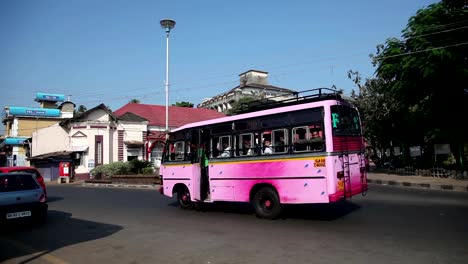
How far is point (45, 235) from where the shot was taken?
9547 mm

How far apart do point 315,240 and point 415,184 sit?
1623cm

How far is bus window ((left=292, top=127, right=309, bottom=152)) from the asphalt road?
6.47 feet

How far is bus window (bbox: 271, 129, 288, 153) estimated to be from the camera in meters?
10.4

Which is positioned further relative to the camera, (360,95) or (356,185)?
(360,95)

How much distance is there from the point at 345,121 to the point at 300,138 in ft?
4.31

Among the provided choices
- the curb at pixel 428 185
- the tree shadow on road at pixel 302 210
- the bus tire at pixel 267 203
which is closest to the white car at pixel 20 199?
the tree shadow on road at pixel 302 210

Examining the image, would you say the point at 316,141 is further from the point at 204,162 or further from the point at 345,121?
the point at 204,162

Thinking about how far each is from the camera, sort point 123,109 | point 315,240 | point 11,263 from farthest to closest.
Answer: point 123,109, point 315,240, point 11,263

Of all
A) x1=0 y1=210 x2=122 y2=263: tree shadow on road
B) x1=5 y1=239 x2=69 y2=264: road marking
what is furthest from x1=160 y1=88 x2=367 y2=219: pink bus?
x1=5 y1=239 x2=69 y2=264: road marking

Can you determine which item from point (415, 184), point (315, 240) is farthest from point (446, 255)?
point (415, 184)

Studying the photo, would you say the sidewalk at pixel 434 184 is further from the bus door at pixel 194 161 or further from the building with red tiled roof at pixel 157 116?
the building with red tiled roof at pixel 157 116

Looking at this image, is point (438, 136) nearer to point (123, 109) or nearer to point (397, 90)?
point (397, 90)

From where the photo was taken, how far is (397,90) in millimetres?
24641

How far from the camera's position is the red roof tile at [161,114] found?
1698 inches
